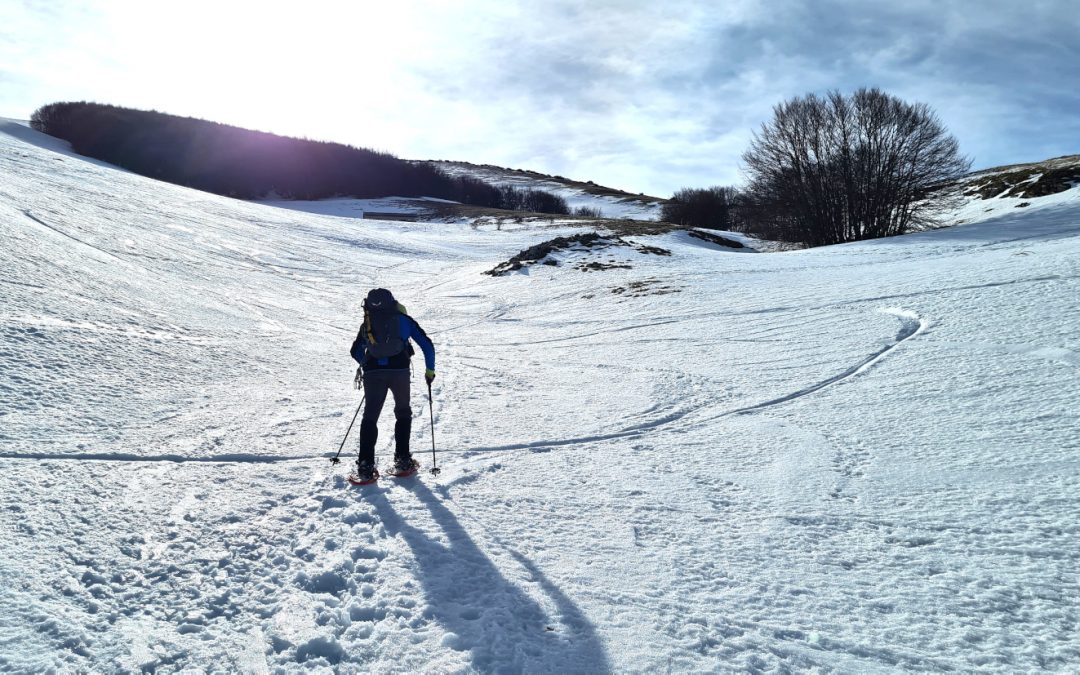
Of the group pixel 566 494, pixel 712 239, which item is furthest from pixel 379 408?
pixel 712 239

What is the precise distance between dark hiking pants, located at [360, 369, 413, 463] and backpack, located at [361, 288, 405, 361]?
0.19 meters

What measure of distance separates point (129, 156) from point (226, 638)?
73.7 m

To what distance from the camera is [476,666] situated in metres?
2.91

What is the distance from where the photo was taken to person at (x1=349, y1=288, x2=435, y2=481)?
5.05m

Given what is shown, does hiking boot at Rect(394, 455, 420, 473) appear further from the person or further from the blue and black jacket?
the blue and black jacket

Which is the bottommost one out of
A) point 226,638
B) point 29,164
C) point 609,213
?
point 226,638

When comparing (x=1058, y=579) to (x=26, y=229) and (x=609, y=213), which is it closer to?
(x=26, y=229)

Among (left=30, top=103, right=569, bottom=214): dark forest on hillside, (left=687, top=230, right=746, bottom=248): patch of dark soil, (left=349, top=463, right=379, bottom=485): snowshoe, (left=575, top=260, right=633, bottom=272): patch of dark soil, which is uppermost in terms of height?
(left=30, top=103, right=569, bottom=214): dark forest on hillside

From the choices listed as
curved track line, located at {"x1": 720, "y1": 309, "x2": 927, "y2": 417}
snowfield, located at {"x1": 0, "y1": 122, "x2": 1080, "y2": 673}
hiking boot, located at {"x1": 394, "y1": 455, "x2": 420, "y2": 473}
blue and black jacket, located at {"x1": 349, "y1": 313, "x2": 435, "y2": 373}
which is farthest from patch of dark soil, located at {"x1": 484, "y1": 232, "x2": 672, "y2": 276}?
hiking boot, located at {"x1": 394, "y1": 455, "x2": 420, "y2": 473}

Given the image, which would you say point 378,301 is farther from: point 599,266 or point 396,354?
point 599,266

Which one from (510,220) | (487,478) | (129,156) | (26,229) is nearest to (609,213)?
(510,220)

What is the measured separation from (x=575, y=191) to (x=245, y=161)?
44920 millimetres

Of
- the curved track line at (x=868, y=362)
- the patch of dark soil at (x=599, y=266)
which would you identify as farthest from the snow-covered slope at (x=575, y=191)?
the curved track line at (x=868, y=362)

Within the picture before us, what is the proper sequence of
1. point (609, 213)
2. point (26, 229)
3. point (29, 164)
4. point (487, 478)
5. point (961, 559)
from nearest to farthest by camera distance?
1. point (961, 559)
2. point (487, 478)
3. point (26, 229)
4. point (29, 164)
5. point (609, 213)
